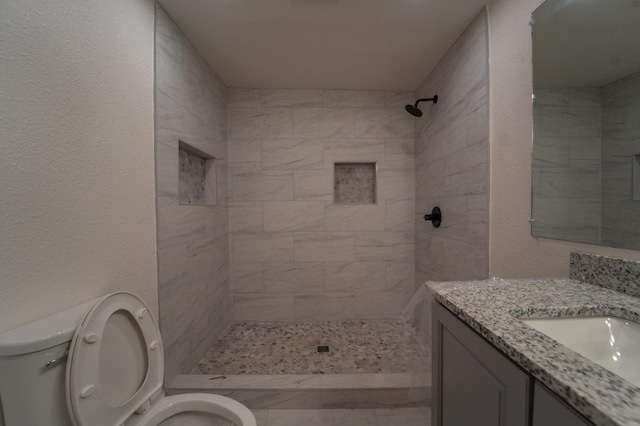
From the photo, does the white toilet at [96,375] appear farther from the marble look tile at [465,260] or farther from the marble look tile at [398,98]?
the marble look tile at [398,98]

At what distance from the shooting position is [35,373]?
677 millimetres

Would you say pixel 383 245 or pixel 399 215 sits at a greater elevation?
pixel 399 215

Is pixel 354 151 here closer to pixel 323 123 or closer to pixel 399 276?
pixel 323 123

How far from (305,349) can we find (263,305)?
0.67 metres

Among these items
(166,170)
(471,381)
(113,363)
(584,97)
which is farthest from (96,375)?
(584,97)

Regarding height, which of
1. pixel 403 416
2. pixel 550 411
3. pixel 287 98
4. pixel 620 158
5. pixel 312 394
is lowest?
pixel 403 416

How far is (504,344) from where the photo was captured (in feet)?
1.69

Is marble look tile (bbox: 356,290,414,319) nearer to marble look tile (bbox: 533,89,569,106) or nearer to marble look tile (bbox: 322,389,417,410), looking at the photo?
marble look tile (bbox: 322,389,417,410)

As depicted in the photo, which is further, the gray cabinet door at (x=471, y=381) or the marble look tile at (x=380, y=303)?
the marble look tile at (x=380, y=303)

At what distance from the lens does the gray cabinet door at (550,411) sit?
15.2 inches

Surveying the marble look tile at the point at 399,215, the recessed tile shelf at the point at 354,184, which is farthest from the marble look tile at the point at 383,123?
the marble look tile at the point at 399,215

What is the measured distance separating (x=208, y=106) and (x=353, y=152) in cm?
136

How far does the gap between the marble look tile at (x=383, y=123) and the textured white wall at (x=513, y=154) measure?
109 centimetres

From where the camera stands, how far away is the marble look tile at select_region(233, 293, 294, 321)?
245cm
